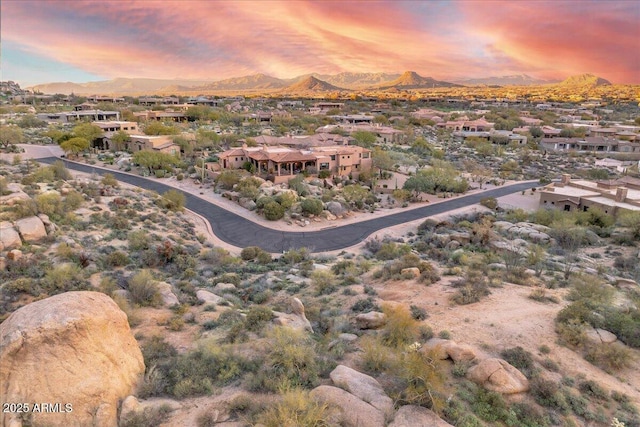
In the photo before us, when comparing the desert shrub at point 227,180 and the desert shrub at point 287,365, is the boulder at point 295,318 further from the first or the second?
the desert shrub at point 227,180

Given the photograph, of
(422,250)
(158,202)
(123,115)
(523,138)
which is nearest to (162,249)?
(158,202)

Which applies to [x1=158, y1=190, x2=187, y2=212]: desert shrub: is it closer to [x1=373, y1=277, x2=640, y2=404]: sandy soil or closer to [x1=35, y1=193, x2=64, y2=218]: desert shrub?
[x1=35, y1=193, x2=64, y2=218]: desert shrub

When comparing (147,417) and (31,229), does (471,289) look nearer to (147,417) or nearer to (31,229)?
(147,417)

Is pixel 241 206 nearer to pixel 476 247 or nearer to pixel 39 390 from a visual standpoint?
pixel 476 247

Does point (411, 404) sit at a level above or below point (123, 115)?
below

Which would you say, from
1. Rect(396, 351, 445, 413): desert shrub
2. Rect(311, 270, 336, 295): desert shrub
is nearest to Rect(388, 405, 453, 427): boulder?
Rect(396, 351, 445, 413): desert shrub

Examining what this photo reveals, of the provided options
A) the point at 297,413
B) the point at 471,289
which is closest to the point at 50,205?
the point at 297,413

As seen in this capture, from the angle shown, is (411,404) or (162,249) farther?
(162,249)

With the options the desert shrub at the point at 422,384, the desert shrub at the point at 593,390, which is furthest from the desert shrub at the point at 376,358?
the desert shrub at the point at 593,390
